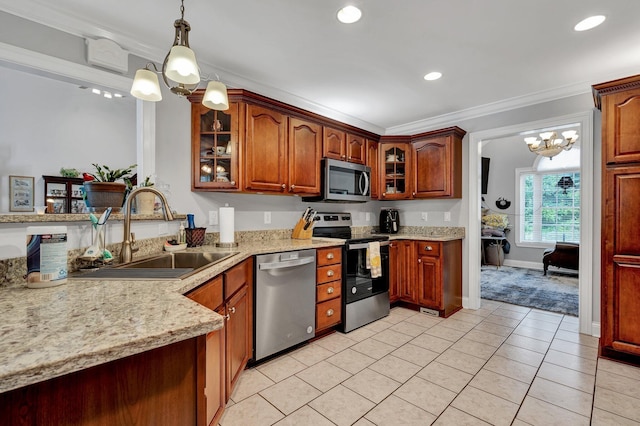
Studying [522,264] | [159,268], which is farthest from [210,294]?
[522,264]

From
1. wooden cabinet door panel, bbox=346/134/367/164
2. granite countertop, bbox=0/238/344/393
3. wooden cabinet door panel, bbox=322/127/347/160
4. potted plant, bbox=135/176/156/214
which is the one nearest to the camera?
granite countertop, bbox=0/238/344/393

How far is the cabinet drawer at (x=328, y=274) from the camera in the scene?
9.00 ft

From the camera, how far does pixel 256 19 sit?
200cm

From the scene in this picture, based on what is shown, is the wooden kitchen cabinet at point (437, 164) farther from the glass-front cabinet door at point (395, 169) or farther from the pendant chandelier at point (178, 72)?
the pendant chandelier at point (178, 72)

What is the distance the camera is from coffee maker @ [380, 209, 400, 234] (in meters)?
4.18

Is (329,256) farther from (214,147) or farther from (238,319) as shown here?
(214,147)

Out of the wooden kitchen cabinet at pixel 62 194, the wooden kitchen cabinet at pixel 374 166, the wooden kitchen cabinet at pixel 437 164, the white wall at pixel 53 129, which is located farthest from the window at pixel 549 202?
the wooden kitchen cabinet at pixel 62 194

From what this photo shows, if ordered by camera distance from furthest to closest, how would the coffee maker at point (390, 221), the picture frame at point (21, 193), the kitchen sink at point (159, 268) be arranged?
the coffee maker at point (390, 221) → the picture frame at point (21, 193) → the kitchen sink at point (159, 268)

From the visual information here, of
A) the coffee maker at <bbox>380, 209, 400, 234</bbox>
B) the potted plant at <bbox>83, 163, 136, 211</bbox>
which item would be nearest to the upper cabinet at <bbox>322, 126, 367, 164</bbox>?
the coffee maker at <bbox>380, 209, 400, 234</bbox>

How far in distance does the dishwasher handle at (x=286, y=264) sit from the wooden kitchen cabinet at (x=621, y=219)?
2385 millimetres

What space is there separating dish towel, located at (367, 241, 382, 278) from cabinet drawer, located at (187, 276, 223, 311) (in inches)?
72.9

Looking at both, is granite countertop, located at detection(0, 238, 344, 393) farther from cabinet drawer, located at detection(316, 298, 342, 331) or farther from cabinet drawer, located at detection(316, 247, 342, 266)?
cabinet drawer, located at detection(316, 298, 342, 331)

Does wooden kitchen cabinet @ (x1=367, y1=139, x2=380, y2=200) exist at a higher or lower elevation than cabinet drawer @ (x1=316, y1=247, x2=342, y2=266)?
higher

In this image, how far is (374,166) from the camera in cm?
395
